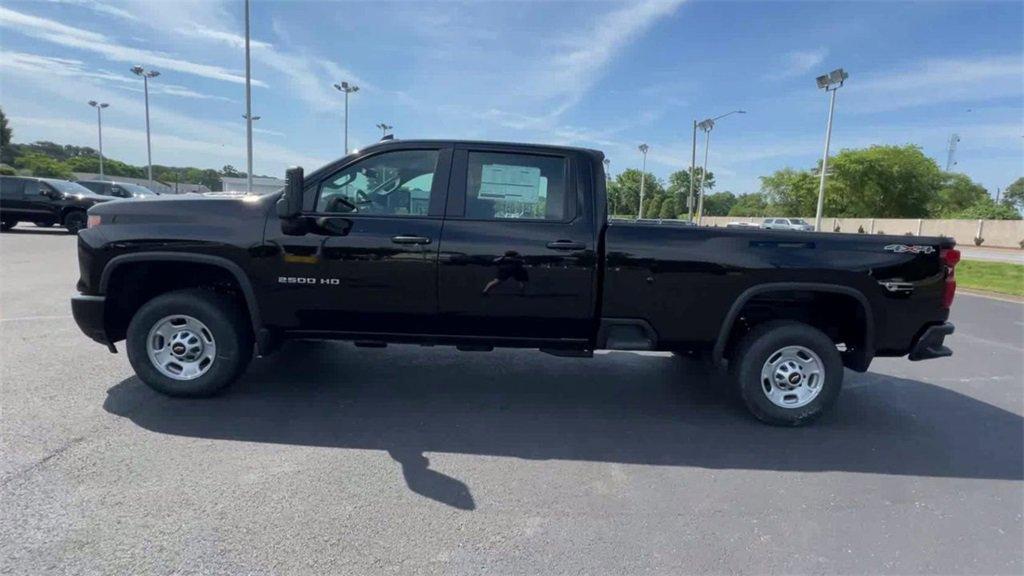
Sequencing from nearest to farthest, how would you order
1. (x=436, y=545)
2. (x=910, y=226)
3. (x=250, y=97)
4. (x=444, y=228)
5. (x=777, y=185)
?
(x=436, y=545)
(x=444, y=228)
(x=250, y=97)
(x=910, y=226)
(x=777, y=185)

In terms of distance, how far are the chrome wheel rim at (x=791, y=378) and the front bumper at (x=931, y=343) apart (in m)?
0.76

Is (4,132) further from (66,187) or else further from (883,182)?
(883,182)

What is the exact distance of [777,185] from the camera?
75.6m

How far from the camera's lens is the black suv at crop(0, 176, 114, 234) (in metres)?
17.3

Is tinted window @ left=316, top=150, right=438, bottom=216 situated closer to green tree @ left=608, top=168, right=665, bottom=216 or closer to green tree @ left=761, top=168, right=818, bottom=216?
green tree @ left=761, top=168, right=818, bottom=216

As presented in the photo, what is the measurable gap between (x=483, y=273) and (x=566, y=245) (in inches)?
24.6

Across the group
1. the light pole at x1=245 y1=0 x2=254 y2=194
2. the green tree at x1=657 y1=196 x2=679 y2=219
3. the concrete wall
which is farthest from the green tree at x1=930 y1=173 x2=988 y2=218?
the light pole at x1=245 y1=0 x2=254 y2=194

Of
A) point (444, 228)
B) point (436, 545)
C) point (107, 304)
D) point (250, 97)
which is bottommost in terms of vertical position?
point (436, 545)

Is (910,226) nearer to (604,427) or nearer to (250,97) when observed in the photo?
(250,97)

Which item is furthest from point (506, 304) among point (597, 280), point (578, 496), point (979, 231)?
point (979, 231)

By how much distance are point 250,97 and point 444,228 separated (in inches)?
945

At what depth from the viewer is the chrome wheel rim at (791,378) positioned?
4242 millimetres

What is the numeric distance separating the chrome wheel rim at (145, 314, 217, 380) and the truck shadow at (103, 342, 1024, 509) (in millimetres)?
244

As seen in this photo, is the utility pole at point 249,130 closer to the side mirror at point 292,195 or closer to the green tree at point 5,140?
the side mirror at point 292,195
